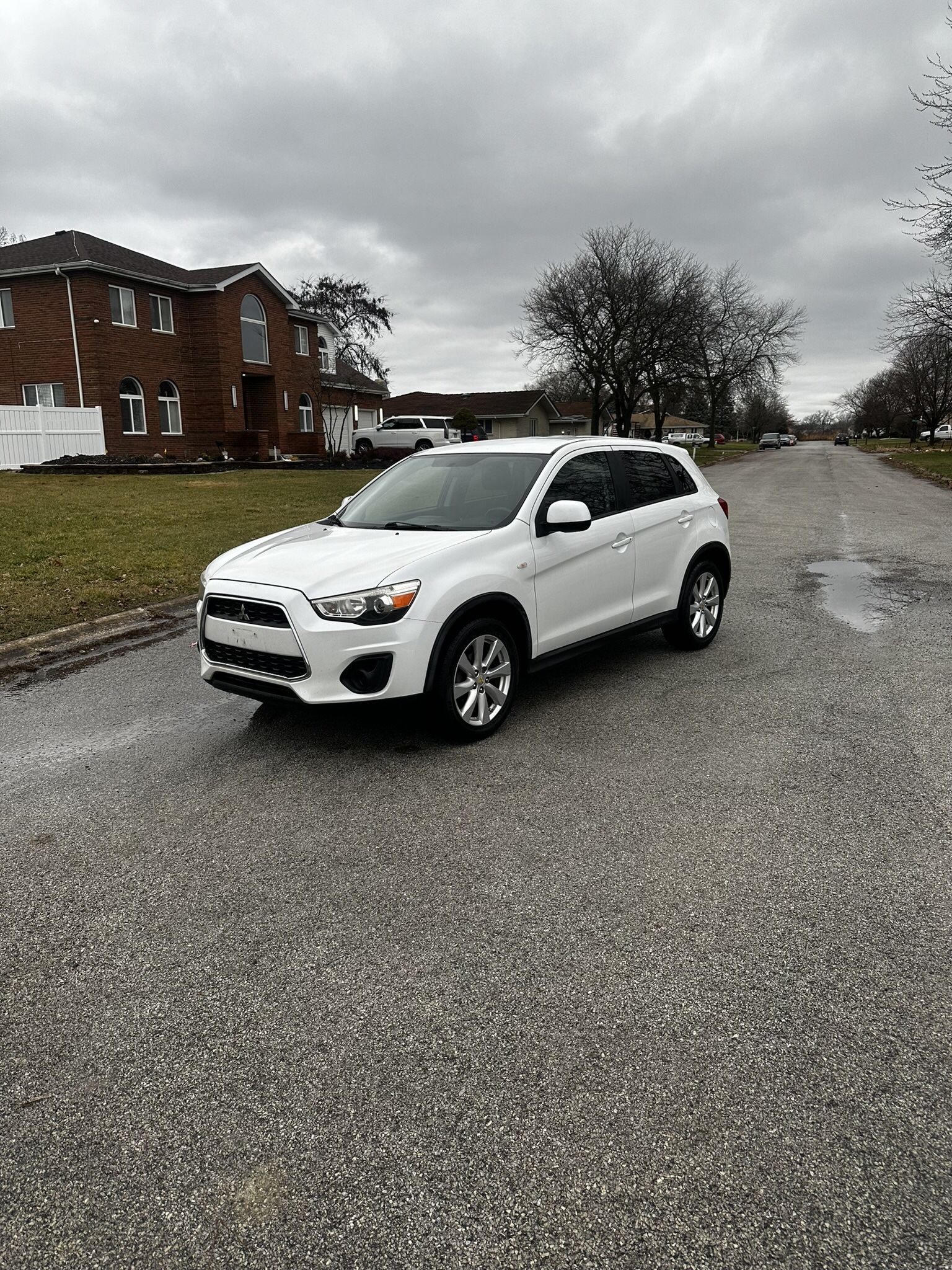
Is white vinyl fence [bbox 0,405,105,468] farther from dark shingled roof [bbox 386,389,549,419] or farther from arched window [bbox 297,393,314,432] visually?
dark shingled roof [bbox 386,389,549,419]

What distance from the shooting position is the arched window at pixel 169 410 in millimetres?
33906

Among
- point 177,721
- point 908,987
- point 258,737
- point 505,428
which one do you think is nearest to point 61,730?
point 177,721

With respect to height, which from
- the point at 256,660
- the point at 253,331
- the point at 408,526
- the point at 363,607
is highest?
the point at 253,331

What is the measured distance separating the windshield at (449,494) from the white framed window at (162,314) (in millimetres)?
31300

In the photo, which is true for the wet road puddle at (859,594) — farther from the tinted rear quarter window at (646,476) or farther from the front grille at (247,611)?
the front grille at (247,611)

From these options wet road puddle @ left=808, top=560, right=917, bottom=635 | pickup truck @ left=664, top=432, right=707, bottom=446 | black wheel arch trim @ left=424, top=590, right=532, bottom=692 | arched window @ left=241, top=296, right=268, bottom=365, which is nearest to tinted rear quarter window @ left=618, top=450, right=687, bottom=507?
black wheel arch trim @ left=424, top=590, right=532, bottom=692

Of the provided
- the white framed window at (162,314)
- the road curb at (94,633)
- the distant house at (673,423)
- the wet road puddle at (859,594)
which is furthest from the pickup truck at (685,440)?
the road curb at (94,633)

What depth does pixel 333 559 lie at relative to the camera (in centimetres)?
505

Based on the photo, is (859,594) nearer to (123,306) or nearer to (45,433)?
(45,433)

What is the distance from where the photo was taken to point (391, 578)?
475cm

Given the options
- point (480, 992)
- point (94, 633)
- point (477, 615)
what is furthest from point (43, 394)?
point (480, 992)

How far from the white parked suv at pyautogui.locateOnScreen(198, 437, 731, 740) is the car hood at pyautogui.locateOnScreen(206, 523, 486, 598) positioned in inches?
0.6

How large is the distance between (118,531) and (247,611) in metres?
9.85

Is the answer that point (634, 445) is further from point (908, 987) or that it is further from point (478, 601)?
point (908, 987)
